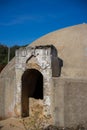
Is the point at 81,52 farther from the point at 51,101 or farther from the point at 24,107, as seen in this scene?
the point at 24,107

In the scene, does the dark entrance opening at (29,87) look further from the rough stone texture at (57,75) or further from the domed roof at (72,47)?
A: the domed roof at (72,47)

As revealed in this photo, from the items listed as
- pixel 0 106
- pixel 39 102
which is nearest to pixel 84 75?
pixel 39 102

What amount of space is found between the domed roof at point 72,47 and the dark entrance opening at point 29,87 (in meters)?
1.77

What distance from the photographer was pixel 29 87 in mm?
12180

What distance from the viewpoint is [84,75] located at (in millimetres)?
10086

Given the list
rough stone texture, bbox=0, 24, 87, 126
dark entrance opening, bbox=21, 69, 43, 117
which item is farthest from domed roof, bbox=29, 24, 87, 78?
dark entrance opening, bbox=21, 69, 43, 117

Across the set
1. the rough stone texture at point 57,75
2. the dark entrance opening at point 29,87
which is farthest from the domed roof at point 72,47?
the dark entrance opening at point 29,87

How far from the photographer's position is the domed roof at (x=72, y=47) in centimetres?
1041

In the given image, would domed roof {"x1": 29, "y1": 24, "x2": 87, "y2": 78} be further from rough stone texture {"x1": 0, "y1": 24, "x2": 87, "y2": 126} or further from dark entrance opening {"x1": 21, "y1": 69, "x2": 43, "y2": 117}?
dark entrance opening {"x1": 21, "y1": 69, "x2": 43, "y2": 117}

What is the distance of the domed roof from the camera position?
10.4m

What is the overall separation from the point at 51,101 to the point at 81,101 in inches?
61.0

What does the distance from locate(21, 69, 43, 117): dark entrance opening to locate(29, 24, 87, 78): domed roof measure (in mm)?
1771

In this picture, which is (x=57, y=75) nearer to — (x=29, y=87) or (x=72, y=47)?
(x=72, y=47)

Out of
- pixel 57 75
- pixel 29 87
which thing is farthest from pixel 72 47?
pixel 29 87
